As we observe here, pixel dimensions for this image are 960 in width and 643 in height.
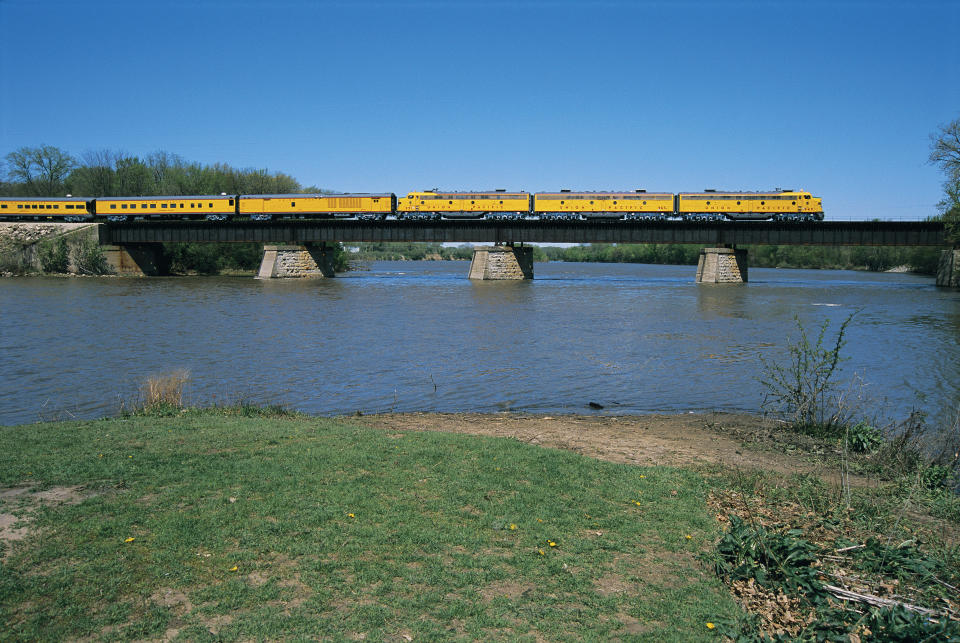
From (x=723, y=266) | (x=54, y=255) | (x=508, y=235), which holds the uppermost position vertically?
(x=508, y=235)

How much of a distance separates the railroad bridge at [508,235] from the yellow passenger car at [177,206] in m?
1.14

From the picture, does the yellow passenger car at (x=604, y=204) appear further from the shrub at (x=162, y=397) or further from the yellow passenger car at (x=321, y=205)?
the shrub at (x=162, y=397)

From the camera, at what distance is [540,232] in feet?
205

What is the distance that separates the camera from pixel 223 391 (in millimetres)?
14773

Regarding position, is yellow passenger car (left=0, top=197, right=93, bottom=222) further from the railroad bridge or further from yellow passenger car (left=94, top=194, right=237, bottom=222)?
the railroad bridge

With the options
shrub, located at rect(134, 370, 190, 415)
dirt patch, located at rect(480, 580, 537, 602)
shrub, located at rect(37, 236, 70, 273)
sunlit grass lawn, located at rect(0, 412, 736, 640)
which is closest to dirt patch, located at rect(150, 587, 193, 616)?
sunlit grass lawn, located at rect(0, 412, 736, 640)

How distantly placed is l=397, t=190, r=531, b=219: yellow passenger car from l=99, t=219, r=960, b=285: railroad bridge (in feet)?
3.22

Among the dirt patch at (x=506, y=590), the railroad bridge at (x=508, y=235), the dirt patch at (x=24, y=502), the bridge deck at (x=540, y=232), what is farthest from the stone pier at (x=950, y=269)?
the dirt patch at (x=24, y=502)

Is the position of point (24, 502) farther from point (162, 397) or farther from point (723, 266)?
point (723, 266)

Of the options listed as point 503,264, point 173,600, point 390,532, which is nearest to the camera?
point 173,600

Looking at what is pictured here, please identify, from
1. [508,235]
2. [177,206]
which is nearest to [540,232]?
[508,235]

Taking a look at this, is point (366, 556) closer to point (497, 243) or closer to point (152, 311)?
point (152, 311)

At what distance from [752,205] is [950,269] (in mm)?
21438

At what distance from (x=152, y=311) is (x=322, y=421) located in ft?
87.6
